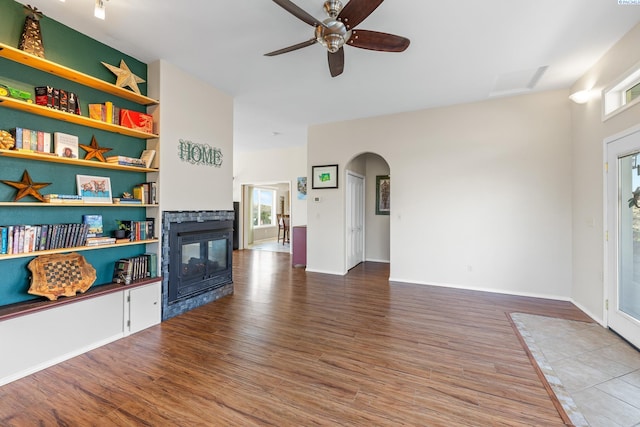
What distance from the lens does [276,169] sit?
839 cm

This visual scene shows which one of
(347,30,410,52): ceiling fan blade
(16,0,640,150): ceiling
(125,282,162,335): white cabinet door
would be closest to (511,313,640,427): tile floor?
(347,30,410,52): ceiling fan blade

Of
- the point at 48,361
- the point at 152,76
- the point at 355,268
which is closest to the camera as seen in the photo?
the point at 48,361

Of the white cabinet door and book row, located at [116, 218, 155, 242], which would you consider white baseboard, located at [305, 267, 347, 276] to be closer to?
the white cabinet door

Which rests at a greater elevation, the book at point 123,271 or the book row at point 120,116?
the book row at point 120,116

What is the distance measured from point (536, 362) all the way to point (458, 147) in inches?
129

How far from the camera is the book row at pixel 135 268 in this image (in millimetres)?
2984

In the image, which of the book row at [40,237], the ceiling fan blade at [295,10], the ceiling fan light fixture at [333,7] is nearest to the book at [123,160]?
the book row at [40,237]

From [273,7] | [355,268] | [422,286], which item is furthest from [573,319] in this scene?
[273,7]

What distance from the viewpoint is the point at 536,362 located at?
2.43 meters

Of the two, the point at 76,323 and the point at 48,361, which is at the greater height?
the point at 76,323

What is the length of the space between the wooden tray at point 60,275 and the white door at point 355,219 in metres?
4.15

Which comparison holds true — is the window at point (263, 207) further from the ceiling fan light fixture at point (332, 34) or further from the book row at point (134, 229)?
the ceiling fan light fixture at point (332, 34)

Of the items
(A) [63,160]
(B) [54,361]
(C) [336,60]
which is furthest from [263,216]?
(C) [336,60]

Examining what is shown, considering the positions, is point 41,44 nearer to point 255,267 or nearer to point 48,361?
point 48,361
